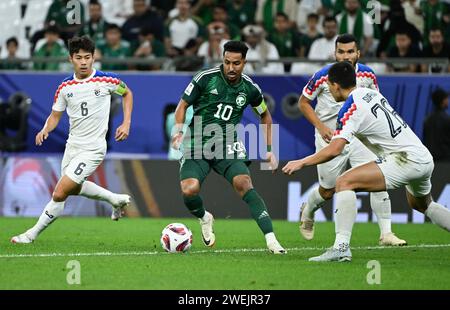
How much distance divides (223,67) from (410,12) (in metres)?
8.90

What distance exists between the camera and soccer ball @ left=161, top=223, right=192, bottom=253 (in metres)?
11.2

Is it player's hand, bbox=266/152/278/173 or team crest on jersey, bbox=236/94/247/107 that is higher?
team crest on jersey, bbox=236/94/247/107

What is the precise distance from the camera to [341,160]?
12.8 meters

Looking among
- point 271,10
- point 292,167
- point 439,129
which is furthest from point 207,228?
point 271,10

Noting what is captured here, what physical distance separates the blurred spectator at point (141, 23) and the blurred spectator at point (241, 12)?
1.42 meters

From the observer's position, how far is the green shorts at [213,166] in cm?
1127

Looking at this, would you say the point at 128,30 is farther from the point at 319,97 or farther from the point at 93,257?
the point at 93,257

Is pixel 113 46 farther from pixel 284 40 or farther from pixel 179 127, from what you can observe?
pixel 179 127

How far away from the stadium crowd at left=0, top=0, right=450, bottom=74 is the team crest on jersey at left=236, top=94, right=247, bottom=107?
705 centimetres

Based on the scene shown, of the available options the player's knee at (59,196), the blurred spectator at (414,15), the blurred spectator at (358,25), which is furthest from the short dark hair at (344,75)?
the blurred spectator at (414,15)

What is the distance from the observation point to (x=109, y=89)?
40.8 ft

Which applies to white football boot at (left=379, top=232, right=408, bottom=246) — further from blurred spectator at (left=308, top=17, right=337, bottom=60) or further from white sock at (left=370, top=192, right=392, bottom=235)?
blurred spectator at (left=308, top=17, right=337, bottom=60)

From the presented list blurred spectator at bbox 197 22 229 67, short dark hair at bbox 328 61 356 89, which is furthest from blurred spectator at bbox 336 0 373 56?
short dark hair at bbox 328 61 356 89

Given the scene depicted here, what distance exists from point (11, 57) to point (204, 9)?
3.85 metres
